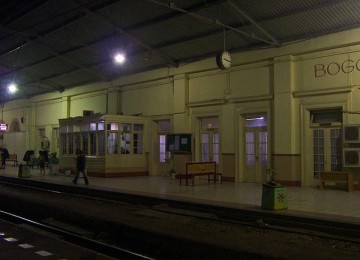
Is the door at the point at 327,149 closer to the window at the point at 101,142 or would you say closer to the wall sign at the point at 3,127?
the window at the point at 101,142

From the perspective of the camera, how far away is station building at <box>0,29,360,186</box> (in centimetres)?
1608

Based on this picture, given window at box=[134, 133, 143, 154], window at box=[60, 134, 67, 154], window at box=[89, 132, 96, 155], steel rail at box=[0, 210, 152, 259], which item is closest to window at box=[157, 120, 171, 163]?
window at box=[134, 133, 143, 154]

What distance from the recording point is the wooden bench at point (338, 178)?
48.8 ft

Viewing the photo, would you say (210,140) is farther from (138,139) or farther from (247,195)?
(247,195)

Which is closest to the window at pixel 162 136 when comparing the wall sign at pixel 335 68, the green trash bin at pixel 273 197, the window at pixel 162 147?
the window at pixel 162 147

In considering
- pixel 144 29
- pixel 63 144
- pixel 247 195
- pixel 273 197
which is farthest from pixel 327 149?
pixel 63 144

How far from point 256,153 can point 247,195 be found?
4.30 metres

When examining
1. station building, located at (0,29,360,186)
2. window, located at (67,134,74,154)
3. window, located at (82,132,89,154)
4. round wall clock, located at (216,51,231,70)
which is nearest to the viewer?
station building, located at (0,29,360,186)

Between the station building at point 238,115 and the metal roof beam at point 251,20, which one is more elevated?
the metal roof beam at point 251,20

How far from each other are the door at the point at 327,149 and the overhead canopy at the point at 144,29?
3482mm

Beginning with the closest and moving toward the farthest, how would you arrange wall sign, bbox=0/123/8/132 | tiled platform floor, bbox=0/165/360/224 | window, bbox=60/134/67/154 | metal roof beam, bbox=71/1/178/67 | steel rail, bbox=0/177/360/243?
1. steel rail, bbox=0/177/360/243
2. tiled platform floor, bbox=0/165/360/224
3. metal roof beam, bbox=71/1/178/67
4. window, bbox=60/134/67/154
5. wall sign, bbox=0/123/8/132

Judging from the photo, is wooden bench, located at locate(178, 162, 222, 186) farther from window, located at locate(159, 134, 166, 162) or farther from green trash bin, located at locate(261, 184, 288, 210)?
green trash bin, located at locate(261, 184, 288, 210)

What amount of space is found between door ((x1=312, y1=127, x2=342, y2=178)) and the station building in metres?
0.03

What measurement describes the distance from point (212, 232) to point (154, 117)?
13.9m
